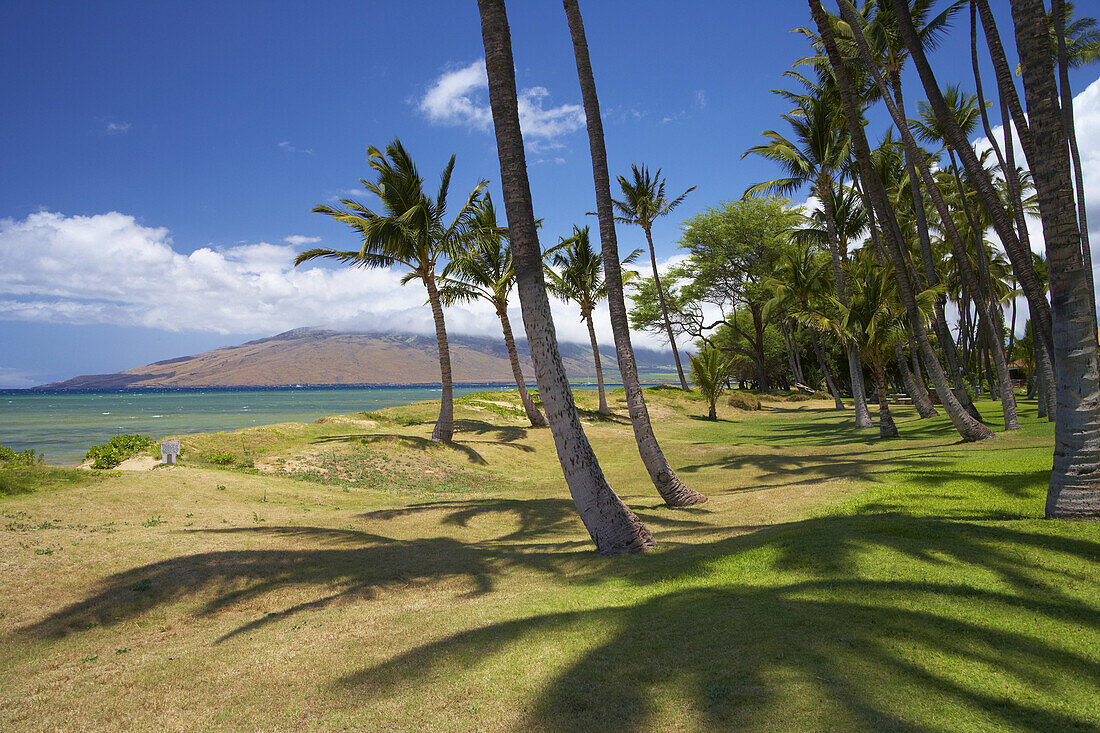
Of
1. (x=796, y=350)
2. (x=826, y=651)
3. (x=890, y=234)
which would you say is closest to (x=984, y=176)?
(x=890, y=234)

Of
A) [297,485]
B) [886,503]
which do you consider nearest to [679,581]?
[886,503]

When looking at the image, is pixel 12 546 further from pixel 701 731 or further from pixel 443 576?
pixel 701 731

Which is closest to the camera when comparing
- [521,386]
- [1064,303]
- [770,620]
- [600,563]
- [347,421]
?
[770,620]

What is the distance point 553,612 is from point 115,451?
533 inches

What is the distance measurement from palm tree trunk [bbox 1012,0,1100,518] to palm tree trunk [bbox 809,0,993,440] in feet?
29.8

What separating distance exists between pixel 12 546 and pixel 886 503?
11.5m

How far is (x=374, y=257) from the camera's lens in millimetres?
19609

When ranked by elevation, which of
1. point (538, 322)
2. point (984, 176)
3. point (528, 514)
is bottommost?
point (528, 514)

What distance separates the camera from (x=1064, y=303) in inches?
252

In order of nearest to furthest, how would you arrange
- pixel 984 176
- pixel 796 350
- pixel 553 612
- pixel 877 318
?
pixel 553 612, pixel 984 176, pixel 877 318, pixel 796 350

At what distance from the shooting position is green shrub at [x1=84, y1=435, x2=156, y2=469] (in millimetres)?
13438

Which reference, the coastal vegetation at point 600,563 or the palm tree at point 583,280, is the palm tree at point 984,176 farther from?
the palm tree at point 583,280

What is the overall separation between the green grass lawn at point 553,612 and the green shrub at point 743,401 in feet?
90.6

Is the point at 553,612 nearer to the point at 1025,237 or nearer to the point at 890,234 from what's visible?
the point at 890,234
